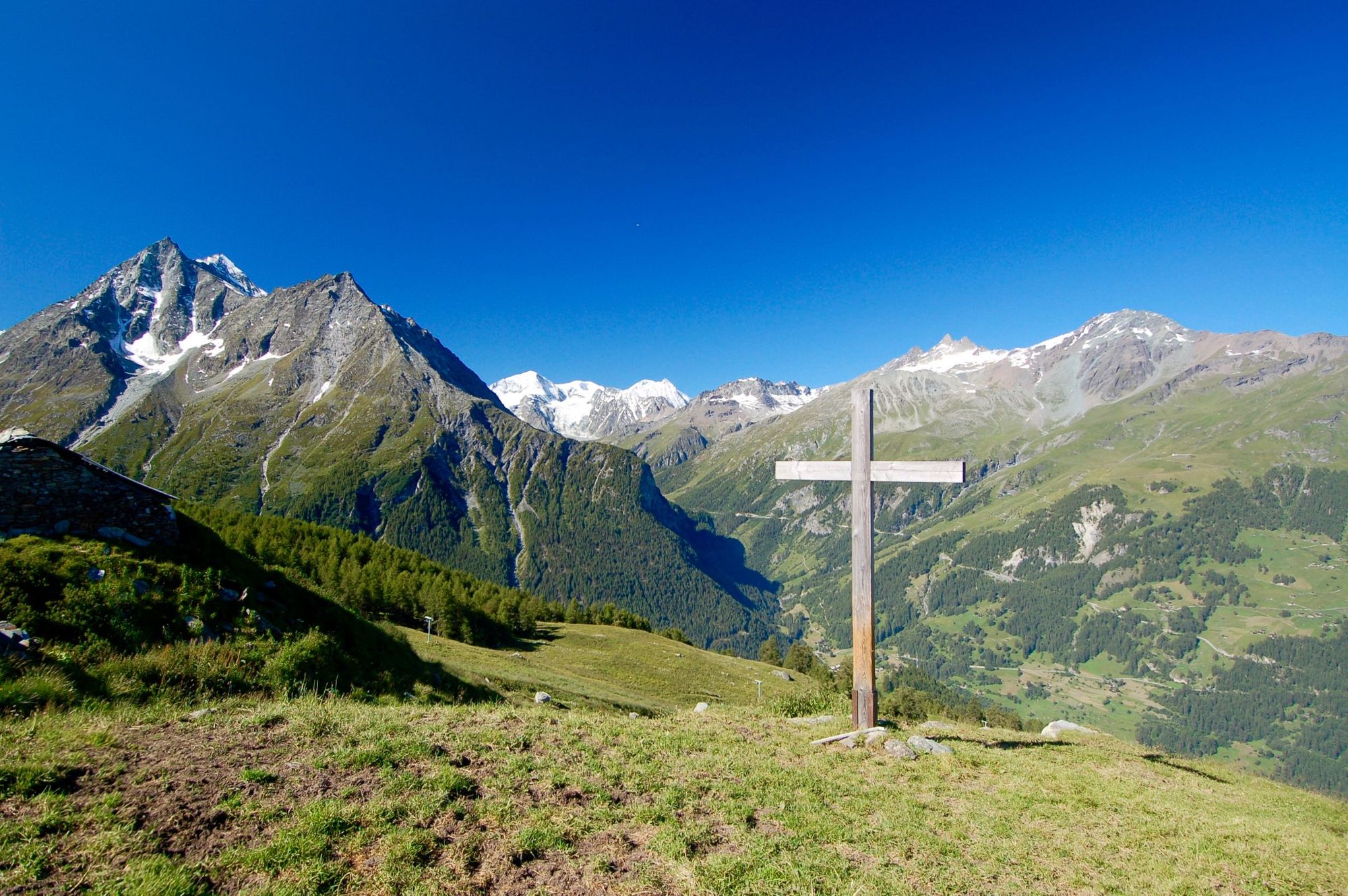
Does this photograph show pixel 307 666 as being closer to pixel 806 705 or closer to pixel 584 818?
pixel 584 818

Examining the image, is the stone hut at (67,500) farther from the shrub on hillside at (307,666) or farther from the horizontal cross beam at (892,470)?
the horizontal cross beam at (892,470)

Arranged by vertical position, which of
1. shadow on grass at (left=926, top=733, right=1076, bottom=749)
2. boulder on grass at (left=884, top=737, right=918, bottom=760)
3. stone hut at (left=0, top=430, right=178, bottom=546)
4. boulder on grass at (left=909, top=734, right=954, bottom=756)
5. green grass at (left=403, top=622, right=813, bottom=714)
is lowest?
green grass at (left=403, top=622, right=813, bottom=714)

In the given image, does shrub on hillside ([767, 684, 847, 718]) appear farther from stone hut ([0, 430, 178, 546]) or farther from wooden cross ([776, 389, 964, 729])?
stone hut ([0, 430, 178, 546])

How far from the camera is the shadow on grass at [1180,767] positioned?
13930 millimetres

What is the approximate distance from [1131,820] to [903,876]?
18.8 feet

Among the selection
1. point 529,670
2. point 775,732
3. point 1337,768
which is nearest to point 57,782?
point 775,732

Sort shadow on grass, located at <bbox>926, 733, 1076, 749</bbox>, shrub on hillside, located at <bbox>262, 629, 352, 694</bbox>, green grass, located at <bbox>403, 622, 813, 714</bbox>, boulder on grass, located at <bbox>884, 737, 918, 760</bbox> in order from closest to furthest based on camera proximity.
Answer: boulder on grass, located at <bbox>884, 737, 918, 760</bbox> → shrub on hillside, located at <bbox>262, 629, 352, 694</bbox> → shadow on grass, located at <bbox>926, 733, 1076, 749</bbox> → green grass, located at <bbox>403, 622, 813, 714</bbox>

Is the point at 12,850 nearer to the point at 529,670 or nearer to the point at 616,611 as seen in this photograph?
the point at 529,670

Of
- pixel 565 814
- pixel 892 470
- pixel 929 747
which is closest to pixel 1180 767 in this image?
pixel 929 747

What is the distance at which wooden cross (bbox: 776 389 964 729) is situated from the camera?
44.2 feet

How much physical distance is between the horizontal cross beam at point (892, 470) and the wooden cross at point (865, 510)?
0.02m

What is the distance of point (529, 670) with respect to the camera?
43.1m

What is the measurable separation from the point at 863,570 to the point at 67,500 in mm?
20029

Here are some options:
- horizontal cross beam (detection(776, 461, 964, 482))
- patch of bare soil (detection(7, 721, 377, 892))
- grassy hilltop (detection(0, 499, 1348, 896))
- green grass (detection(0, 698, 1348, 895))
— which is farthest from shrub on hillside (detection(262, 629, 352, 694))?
horizontal cross beam (detection(776, 461, 964, 482))
